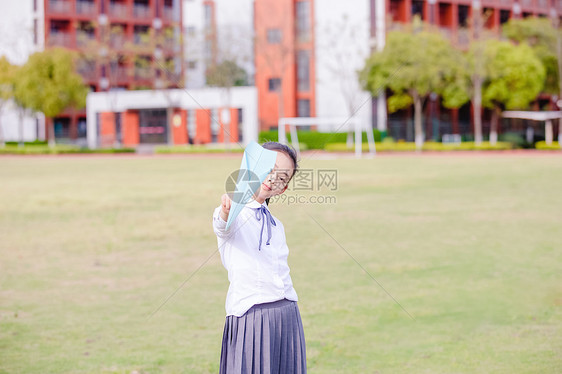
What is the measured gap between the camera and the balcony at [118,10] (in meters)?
53.2

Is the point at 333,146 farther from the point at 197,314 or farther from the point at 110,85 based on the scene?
the point at 197,314

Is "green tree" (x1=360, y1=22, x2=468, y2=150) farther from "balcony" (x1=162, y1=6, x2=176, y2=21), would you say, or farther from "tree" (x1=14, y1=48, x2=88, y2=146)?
"balcony" (x1=162, y1=6, x2=176, y2=21)

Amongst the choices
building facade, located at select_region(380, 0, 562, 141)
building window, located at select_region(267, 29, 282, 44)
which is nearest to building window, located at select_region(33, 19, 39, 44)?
building window, located at select_region(267, 29, 282, 44)

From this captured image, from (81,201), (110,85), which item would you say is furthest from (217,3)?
(81,201)

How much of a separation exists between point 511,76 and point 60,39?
3200 centimetres

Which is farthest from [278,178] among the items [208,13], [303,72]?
[208,13]

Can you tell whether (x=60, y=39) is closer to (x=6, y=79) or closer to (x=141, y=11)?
(x=141, y=11)

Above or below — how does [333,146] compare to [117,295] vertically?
above

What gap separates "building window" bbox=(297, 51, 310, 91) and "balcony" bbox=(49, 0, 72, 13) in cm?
1860

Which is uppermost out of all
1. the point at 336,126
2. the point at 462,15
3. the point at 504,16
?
the point at 504,16

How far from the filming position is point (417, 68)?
38312 mm

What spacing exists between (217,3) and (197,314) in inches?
1793

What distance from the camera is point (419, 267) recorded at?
21.7ft

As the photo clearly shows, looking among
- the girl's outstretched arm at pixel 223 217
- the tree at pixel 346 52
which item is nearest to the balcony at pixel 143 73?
the tree at pixel 346 52
